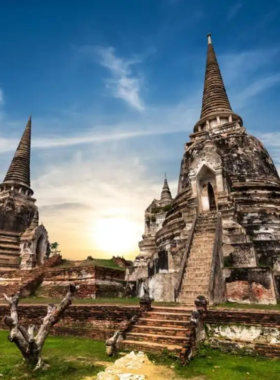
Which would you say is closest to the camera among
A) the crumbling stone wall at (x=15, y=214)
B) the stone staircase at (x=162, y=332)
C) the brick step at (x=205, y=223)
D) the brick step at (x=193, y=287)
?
the stone staircase at (x=162, y=332)

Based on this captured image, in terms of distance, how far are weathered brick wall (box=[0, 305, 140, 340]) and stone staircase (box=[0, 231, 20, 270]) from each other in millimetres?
17382

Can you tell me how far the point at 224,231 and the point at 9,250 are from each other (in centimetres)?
2086

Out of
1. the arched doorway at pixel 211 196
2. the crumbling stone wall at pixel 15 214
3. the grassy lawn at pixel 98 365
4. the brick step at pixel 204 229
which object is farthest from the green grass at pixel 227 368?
the crumbling stone wall at pixel 15 214

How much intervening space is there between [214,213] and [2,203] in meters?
22.2

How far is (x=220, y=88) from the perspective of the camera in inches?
1005

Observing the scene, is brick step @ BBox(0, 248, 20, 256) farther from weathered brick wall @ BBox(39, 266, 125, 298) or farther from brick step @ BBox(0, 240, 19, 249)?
weathered brick wall @ BBox(39, 266, 125, 298)

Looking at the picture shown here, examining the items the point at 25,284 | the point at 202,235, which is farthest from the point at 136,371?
the point at 25,284

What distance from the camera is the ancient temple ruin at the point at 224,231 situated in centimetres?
1024

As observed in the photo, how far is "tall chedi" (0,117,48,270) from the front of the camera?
25812 millimetres

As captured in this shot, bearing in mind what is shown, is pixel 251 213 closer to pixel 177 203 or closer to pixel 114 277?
pixel 177 203

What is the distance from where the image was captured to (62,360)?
20.6 feet

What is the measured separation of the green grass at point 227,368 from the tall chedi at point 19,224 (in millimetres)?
21570

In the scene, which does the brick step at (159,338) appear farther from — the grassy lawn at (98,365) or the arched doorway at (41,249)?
the arched doorway at (41,249)

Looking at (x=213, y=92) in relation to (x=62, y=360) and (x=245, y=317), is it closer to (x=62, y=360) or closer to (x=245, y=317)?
(x=245, y=317)
